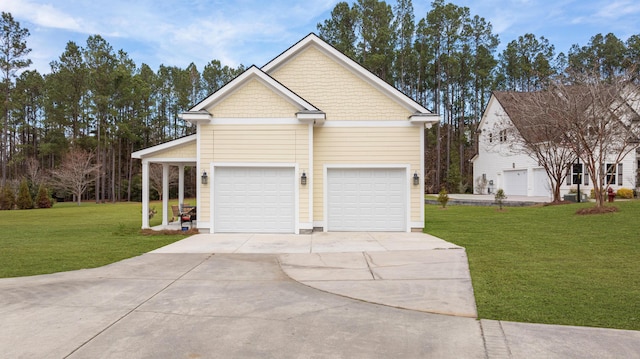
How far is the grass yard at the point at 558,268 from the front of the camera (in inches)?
190

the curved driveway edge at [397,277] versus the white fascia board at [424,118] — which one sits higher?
the white fascia board at [424,118]

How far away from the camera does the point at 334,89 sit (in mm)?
14070

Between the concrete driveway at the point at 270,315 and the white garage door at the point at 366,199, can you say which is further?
the white garage door at the point at 366,199

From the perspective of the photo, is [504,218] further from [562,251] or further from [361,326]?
[361,326]

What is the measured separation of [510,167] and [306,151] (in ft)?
78.0

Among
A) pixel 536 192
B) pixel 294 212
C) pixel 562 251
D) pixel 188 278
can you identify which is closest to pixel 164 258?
pixel 188 278

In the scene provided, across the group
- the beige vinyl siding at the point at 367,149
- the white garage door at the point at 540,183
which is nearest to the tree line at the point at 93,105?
Answer: the beige vinyl siding at the point at 367,149

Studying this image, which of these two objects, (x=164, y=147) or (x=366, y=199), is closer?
(x=164, y=147)

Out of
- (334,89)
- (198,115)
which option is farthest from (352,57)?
(198,115)

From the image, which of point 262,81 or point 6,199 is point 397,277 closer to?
point 262,81

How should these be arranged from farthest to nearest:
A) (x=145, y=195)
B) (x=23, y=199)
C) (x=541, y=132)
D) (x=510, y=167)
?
(x=510, y=167), (x=23, y=199), (x=541, y=132), (x=145, y=195)

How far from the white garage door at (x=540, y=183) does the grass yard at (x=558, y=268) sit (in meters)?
14.0

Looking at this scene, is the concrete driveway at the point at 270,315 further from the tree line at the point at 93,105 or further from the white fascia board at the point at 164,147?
the tree line at the point at 93,105

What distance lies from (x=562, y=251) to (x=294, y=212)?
7.28m
